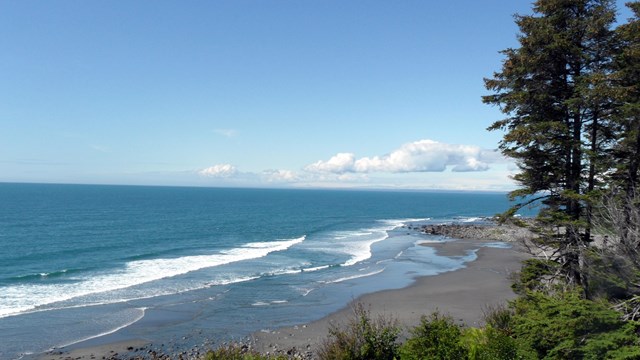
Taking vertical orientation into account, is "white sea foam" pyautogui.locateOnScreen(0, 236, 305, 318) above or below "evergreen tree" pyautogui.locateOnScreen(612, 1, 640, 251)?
below

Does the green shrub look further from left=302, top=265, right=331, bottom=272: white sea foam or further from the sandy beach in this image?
left=302, top=265, right=331, bottom=272: white sea foam

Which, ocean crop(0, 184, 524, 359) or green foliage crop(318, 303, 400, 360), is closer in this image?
green foliage crop(318, 303, 400, 360)

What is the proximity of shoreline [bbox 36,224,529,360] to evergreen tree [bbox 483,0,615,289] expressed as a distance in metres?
2.17

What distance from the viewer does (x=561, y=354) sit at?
11289mm

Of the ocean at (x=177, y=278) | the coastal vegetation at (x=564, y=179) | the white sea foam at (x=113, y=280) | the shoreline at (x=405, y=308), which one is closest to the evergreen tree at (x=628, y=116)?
the coastal vegetation at (x=564, y=179)

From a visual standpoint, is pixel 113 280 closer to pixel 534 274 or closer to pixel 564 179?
pixel 534 274

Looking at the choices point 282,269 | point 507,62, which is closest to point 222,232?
point 282,269

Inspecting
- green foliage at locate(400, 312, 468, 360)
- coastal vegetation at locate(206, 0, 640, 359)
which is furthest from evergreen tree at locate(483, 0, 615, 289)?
green foliage at locate(400, 312, 468, 360)

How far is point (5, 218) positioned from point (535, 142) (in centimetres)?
9217

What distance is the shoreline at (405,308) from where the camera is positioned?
20109 millimetres

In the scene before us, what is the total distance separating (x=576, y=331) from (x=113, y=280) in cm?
3334

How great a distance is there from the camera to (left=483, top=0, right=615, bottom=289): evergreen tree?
14.4 metres

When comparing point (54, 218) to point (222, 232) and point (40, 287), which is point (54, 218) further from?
point (40, 287)

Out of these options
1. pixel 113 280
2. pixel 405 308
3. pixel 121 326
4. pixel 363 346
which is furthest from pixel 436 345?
pixel 113 280
